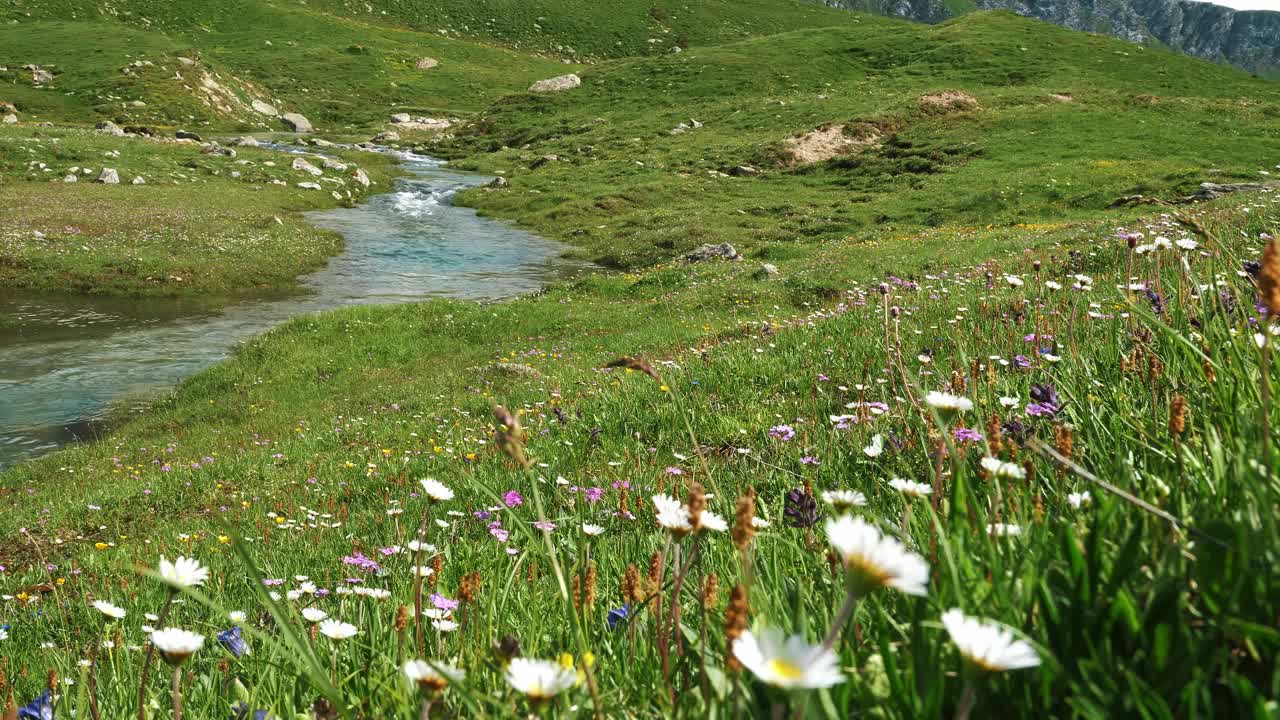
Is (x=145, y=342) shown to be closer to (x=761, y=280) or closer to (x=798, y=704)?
(x=761, y=280)

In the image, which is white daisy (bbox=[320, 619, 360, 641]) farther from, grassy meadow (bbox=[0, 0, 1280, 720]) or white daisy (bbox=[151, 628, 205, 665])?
white daisy (bbox=[151, 628, 205, 665])

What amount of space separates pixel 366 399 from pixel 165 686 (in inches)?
510

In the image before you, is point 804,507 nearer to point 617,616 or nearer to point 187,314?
point 617,616

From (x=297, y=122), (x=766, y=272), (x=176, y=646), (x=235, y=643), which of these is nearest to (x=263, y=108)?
(x=297, y=122)

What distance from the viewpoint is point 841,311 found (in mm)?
10984

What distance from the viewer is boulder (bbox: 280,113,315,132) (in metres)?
84.2

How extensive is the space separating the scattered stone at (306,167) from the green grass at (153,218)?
2.87 feet

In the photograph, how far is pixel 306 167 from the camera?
160 feet

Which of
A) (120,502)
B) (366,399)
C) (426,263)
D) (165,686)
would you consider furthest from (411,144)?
(165,686)

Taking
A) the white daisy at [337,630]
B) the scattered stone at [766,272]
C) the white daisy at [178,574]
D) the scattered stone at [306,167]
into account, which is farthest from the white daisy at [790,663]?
the scattered stone at [306,167]

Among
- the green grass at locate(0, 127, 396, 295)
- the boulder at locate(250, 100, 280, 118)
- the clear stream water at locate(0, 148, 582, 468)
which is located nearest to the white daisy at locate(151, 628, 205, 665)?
the clear stream water at locate(0, 148, 582, 468)

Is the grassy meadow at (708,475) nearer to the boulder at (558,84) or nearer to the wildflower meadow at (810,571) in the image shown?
the wildflower meadow at (810,571)

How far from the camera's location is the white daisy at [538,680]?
94cm

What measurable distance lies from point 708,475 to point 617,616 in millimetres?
617
